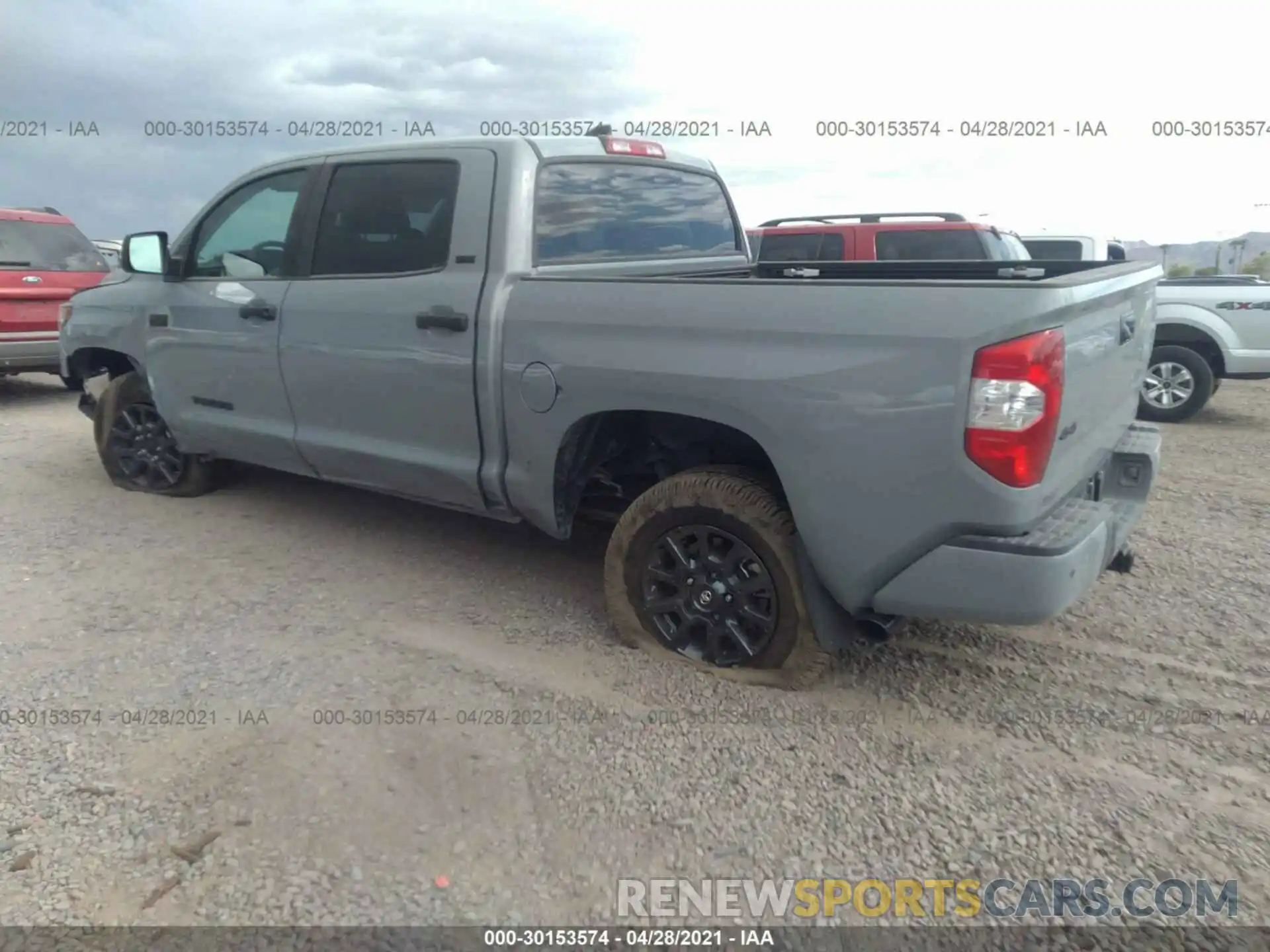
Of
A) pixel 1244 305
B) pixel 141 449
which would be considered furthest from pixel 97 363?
pixel 1244 305

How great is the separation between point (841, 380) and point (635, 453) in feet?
3.70

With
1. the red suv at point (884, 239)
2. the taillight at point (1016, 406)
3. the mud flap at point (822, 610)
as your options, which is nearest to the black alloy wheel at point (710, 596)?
the mud flap at point (822, 610)

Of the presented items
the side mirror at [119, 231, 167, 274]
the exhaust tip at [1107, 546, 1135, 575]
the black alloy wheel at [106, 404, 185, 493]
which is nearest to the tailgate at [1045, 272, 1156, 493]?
the exhaust tip at [1107, 546, 1135, 575]

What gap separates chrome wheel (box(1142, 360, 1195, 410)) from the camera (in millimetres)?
8242

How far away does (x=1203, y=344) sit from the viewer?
8289 millimetres

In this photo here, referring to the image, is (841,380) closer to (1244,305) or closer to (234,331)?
(234,331)

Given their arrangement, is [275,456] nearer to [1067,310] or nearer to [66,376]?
[66,376]

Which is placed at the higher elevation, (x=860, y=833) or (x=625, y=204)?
(x=625, y=204)

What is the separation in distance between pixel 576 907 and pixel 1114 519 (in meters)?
2.10

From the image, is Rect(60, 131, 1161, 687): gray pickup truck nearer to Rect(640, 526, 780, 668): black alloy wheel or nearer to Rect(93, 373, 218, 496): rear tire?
Rect(640, 526, 780, 668): black alloy wheel

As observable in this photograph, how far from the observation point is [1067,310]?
8.41 feet

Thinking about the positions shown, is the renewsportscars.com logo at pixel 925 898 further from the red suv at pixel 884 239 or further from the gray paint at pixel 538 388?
the red suv at pixel 884 239

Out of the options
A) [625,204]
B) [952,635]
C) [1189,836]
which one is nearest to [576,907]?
[1189,836]

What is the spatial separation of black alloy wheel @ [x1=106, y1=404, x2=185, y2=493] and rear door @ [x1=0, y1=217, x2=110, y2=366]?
3486 mm
